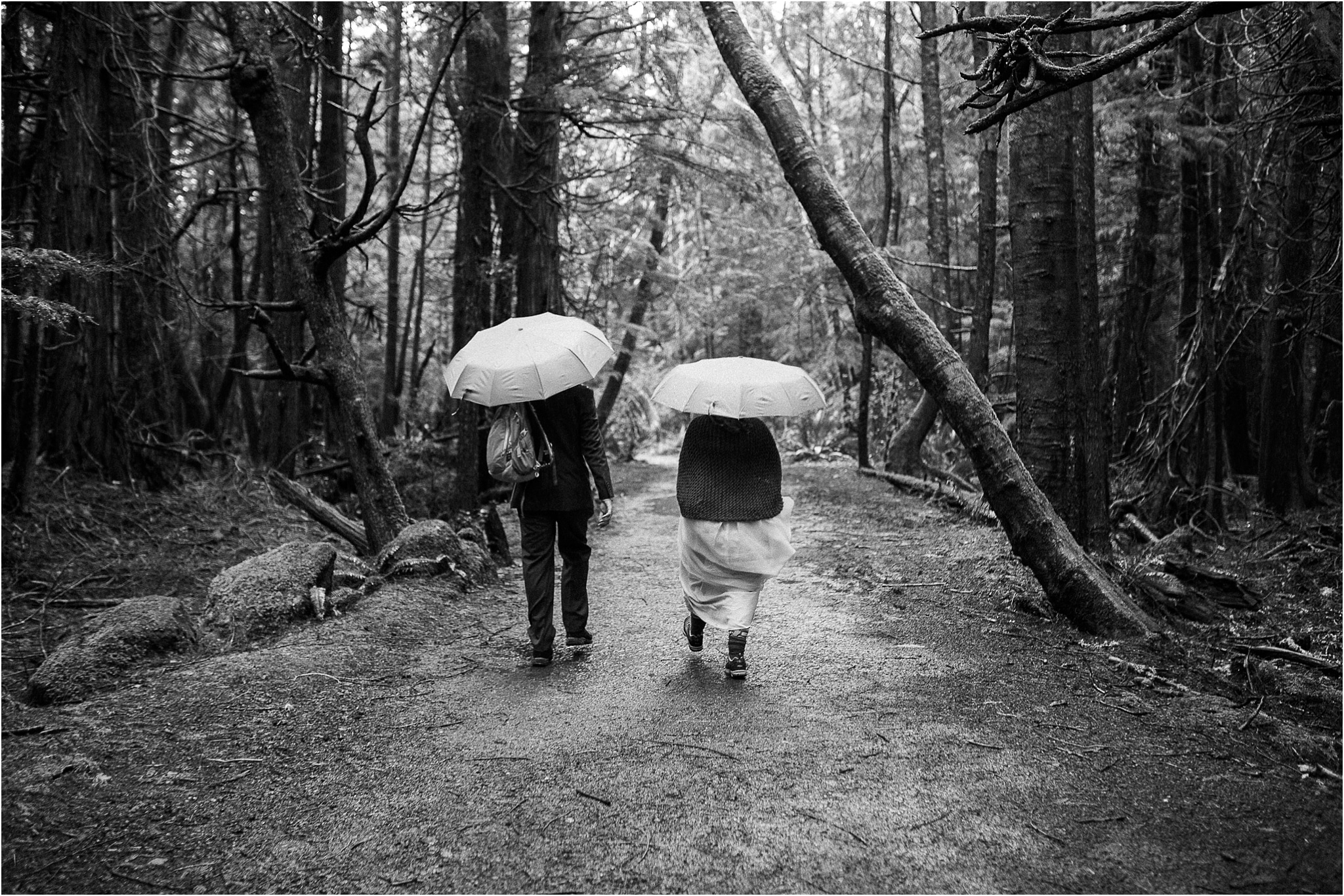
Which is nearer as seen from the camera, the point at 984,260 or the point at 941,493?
the point at 941,493

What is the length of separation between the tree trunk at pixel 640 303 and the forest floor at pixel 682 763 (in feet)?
38.5

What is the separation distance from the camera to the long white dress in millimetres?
6184

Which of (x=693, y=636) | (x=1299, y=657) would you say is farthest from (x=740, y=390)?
(x=1299, y=657)

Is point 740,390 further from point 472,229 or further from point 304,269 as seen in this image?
point 472,229

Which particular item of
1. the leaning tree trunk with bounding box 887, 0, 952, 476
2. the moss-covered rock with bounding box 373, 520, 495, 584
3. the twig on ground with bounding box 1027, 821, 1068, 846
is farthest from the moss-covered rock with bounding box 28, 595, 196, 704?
the leaning tree trunk with bounding box 887, 0, 952, 476

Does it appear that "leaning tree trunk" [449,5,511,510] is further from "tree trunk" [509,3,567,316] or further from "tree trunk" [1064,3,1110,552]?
"tree trunk" [1064,3,1110,552]

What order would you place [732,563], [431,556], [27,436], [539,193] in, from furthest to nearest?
[539,193]
[27,436]
[431,556]
[732,563]

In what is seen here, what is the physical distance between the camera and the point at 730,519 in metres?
6.21

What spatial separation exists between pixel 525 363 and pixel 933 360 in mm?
3390

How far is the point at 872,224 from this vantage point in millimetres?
22531

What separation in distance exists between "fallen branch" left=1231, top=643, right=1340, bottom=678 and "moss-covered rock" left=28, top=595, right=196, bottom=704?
274 inches

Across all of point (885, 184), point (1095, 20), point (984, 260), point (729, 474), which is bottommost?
point (729, 474)

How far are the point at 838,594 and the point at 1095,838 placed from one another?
4.85 metres

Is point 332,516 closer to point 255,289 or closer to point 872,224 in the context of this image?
point 255,289
